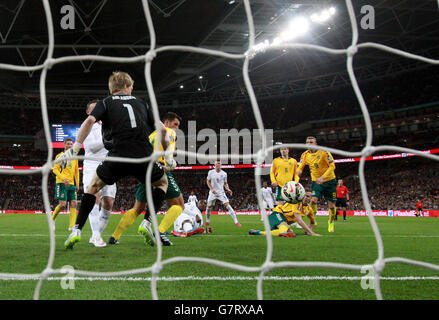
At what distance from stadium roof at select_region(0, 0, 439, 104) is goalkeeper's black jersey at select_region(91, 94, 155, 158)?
13751mm

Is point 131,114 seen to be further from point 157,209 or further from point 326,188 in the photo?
point 326,188

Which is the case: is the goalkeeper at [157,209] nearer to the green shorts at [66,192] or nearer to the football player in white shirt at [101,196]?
the football player in white shirt at [101,196]

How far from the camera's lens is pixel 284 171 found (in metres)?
7.93

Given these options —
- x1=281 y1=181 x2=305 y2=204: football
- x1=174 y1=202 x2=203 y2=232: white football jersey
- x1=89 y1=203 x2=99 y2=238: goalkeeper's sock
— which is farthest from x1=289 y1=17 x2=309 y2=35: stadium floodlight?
x1=89 y1=203 x2=99 y2=238: goalkeeper's sock

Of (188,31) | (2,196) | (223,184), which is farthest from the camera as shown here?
(2,196)

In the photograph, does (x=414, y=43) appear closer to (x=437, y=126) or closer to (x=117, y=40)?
(x=437, y=126)

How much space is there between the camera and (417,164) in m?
29.6

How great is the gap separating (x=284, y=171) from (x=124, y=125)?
483 cm

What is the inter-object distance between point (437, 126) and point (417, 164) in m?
3.01

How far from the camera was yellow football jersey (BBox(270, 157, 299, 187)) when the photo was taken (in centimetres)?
789

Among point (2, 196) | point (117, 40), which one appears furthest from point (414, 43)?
point (2, 196)

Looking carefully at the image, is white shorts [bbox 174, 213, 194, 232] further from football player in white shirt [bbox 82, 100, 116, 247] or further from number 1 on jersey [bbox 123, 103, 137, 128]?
number 1 on jersey [bbox 123, 103, 137, 128]

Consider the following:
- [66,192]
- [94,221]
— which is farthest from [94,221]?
[66,192]

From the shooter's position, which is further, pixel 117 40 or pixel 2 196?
pixel 2 196
